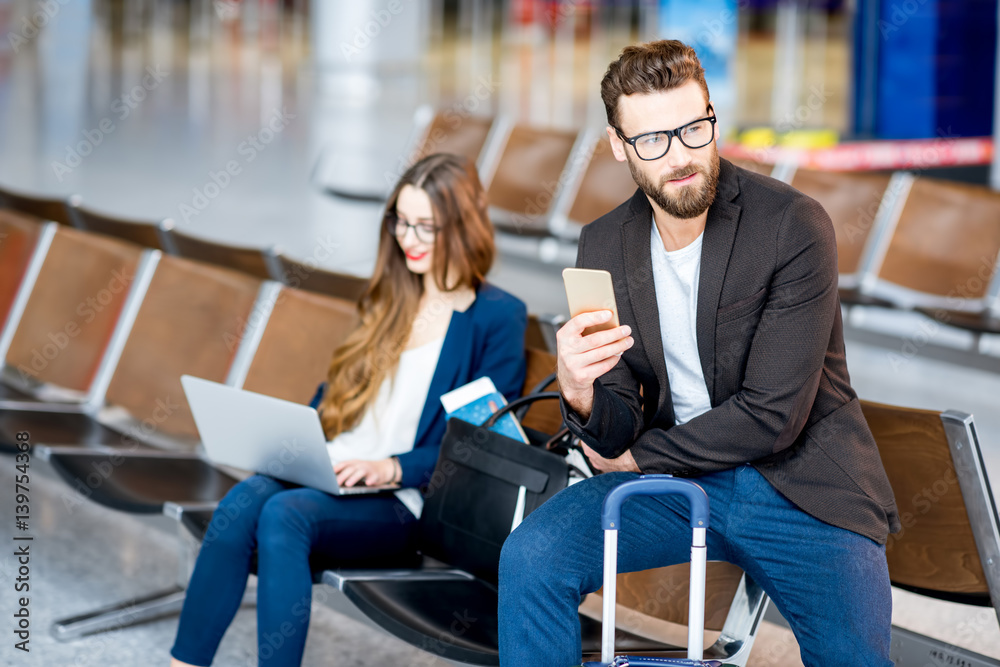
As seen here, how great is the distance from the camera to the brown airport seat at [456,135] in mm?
5957

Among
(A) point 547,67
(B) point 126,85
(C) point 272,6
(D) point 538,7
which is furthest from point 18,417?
(C) point 272,6

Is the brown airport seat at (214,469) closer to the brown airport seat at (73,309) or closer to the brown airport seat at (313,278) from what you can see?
the brown airport seat at (313,278)

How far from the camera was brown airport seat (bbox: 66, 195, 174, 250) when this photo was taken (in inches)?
148

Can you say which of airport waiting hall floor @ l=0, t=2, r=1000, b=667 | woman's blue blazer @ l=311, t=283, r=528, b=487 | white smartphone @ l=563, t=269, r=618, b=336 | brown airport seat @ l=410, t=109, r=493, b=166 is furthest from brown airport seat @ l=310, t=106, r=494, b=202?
white smartphone @ l=563, t=269, r=618, b=336

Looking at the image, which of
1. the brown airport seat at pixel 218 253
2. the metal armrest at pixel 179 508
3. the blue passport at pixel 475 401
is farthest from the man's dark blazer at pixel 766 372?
the brown airport seat at pixel 218 253

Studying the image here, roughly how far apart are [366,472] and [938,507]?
1.09 metres

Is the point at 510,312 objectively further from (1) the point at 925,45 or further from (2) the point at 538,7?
(2) the point at 538,7

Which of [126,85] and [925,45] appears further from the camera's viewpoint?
[126,85]

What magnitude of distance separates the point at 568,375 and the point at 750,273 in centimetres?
36

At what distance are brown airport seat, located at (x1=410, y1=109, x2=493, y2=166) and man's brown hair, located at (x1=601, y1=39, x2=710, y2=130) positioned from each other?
4.01 meters

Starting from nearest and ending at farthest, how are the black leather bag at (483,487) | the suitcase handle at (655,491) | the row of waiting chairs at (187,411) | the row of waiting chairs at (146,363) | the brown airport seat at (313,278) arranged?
the suitcase handle at (655,491), the row of waiting chairs at (187,411), the black leather bag at (483,487), the row of waiting chairs at (146,363), the brown airport seat at (313,278)

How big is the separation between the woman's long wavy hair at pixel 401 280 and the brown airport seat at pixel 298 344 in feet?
0.75

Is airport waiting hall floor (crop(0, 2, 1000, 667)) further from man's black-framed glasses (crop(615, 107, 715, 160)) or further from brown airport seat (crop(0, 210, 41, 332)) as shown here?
man's black-framed glasses (crop(615, 107, 715, 160))

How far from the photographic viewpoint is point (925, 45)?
27.3ft
